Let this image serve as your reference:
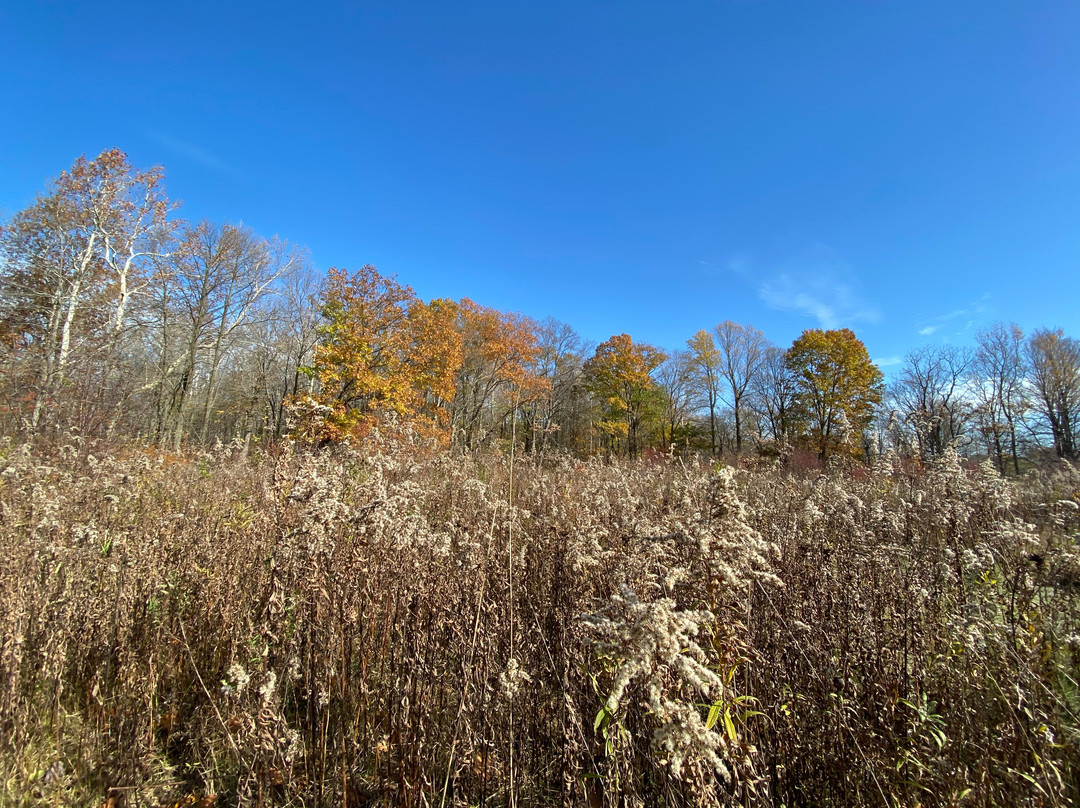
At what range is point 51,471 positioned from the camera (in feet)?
16.1

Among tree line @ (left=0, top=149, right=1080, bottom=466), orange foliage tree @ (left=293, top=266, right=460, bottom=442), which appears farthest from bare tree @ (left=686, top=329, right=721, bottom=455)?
orange foliage tree @ (left=293, top=266, right=460, bottom=442)

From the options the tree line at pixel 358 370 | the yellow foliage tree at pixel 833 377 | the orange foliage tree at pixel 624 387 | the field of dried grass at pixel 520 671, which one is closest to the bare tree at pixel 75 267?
the tree line at pixel 358 370

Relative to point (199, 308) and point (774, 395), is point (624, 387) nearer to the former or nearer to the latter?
point (774, 395)

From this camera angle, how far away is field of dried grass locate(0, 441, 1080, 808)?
5.31ft

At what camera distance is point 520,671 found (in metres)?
1.87

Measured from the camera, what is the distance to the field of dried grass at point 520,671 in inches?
63.7

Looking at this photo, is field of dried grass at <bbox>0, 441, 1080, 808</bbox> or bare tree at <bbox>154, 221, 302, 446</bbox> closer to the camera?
field of dried grass at <bbox>0, 441, 1080, 808</bbox>

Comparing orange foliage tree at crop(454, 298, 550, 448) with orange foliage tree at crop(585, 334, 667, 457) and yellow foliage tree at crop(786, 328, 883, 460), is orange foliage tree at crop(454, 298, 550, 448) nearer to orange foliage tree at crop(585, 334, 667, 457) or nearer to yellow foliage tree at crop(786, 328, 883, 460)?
orange foliage tree at crop(585, 334, 667, 457)

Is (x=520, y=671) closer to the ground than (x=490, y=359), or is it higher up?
closer to the ground

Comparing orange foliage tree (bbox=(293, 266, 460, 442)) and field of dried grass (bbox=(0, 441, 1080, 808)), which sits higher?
orange foliage tree (bbox=(293, 266, 460, 442))

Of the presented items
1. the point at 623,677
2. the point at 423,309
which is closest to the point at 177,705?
the point at 623,677

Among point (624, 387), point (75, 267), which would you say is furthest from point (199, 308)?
point (624, 387)

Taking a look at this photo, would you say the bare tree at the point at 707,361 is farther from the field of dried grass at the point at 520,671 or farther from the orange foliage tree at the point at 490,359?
the field of dried grass at the point at 520,671

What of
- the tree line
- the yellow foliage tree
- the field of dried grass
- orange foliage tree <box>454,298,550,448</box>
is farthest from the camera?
orange foliage tree <box>454,298,550,448</box>
